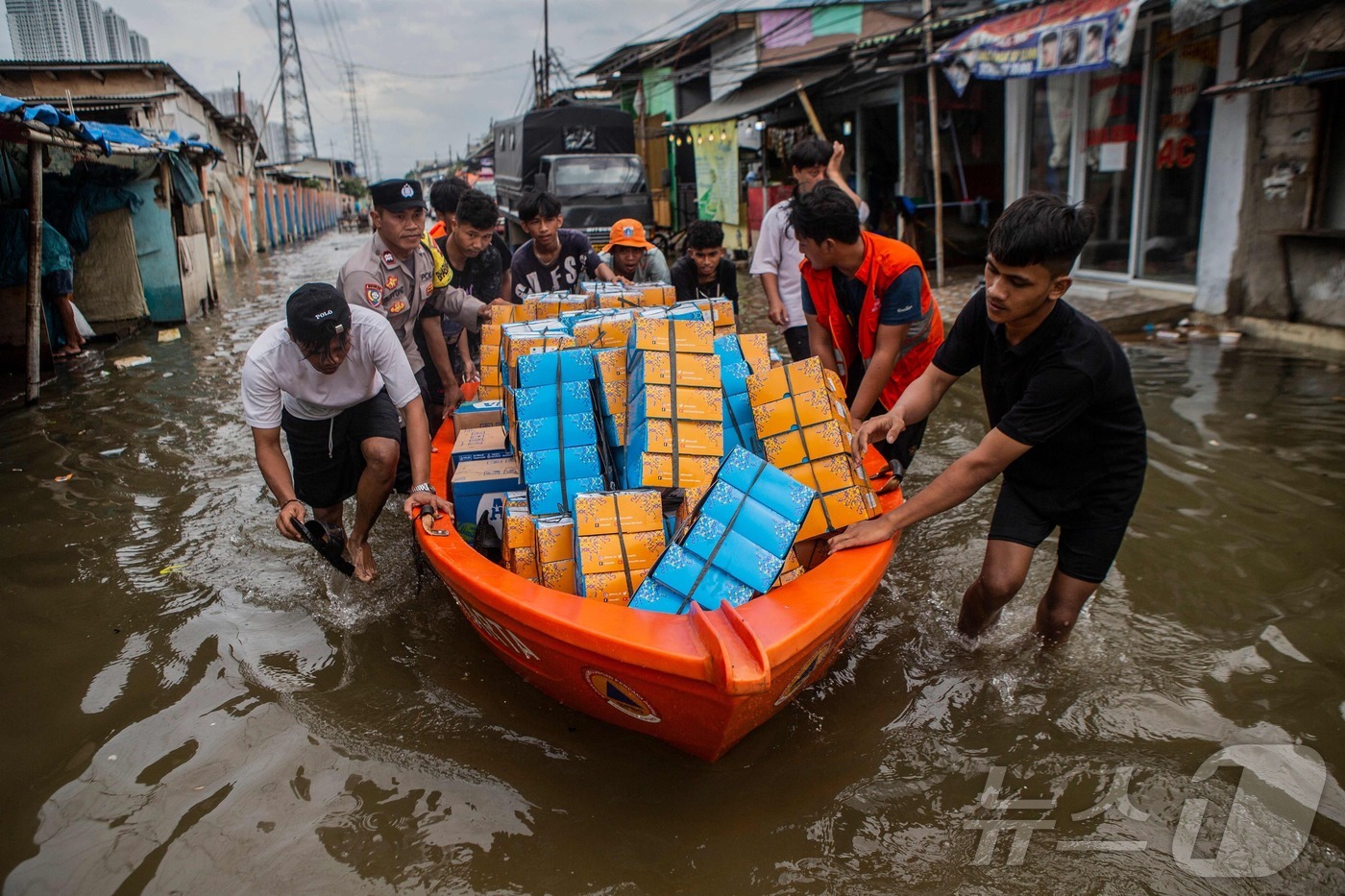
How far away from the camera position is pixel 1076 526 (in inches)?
114

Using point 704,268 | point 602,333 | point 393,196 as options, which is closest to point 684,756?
point 602,333

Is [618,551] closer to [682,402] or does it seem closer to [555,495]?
[555,495]

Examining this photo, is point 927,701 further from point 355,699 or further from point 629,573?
point 355,699

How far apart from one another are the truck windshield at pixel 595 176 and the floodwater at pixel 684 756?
11421 millimetres

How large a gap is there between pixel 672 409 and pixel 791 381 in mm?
538

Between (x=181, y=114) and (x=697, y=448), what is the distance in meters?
19.2

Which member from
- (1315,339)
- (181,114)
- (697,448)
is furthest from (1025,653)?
(181,114)

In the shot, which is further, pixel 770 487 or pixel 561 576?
pixel 561 576

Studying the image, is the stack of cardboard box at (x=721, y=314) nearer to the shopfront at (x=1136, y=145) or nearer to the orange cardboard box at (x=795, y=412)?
the orange cardboard box at (x=795, y=412)

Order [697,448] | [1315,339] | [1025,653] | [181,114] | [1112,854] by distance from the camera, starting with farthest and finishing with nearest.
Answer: [181,114], [1315,339], [1025,653], [697,448], [1112,854]

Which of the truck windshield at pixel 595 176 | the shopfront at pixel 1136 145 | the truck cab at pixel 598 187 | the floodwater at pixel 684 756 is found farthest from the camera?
the truck windshield at pixel 595 176

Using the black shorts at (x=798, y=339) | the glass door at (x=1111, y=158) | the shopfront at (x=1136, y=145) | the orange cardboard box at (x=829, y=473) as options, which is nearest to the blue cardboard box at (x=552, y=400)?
the orange cardboard box at (x=829, y=473)

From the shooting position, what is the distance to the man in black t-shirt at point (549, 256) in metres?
5.80

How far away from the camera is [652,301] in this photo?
188 inches
